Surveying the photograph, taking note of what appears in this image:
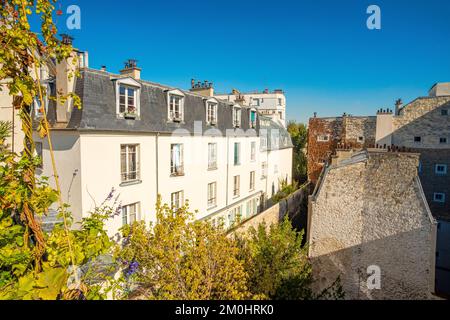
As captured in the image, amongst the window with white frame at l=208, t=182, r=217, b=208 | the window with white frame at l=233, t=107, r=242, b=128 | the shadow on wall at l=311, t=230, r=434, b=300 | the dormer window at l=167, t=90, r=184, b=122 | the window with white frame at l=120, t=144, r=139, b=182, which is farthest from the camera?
the window with white frame at l=233, t=107, r=242, b=128

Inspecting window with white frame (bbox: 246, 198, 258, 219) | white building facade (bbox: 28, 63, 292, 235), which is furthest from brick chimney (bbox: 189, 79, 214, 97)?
window with white frame (bbox: 246, 198, 258, 219)

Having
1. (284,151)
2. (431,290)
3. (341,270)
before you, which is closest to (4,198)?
(341,270)

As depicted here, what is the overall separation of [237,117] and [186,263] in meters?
14.7

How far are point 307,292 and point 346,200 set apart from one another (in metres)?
4.87

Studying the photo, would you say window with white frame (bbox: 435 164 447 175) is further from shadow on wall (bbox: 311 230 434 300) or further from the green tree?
the green tree

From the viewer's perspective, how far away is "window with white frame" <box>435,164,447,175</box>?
67.8ft

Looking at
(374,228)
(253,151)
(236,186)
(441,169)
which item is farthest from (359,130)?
(374,228)

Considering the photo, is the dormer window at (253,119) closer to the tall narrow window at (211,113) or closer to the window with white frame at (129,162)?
the tall narrow window at (211,113)

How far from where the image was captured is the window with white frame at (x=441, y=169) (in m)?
20.7

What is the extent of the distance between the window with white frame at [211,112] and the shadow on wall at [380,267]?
9.64 metres

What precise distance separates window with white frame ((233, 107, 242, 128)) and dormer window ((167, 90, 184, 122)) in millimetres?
5684

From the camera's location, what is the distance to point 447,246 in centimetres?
1925

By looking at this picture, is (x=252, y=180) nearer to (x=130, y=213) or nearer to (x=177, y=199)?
(x=177, y=199)

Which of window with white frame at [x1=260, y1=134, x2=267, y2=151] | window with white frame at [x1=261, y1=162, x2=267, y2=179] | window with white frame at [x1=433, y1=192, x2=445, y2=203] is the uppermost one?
window with white frame at [x1=260, y1=134, x2=267, y2=151]
